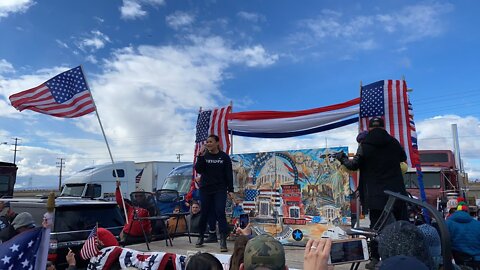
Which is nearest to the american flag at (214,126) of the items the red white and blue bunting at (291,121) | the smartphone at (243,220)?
the red white and blue bunting at (291,121)

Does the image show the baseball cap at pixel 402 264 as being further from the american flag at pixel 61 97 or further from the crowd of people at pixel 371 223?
the american flag at pixel 61 97

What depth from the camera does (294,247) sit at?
21.7ft

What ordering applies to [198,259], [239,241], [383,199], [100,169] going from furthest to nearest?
1. [100,169]
2. [383,199]
3. [239,241]
4. [198,259]

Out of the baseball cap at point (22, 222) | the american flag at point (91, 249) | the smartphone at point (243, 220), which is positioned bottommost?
the american flag at point (91, 249)

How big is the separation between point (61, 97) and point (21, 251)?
471cm

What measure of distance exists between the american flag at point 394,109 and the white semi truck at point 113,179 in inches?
498

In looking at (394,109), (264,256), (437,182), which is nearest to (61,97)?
(394,109)

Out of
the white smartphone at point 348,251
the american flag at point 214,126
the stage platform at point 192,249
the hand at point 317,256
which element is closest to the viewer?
the hand at point 317,256

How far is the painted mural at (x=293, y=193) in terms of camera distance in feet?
22.5

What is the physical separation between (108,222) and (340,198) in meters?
3.82

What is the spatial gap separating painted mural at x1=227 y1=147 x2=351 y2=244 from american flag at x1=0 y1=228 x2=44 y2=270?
439 cm

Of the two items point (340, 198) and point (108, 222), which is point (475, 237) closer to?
point (340, 198)

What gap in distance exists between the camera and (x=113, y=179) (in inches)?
780

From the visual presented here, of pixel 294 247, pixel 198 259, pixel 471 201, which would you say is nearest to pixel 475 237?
pixel 294 247
